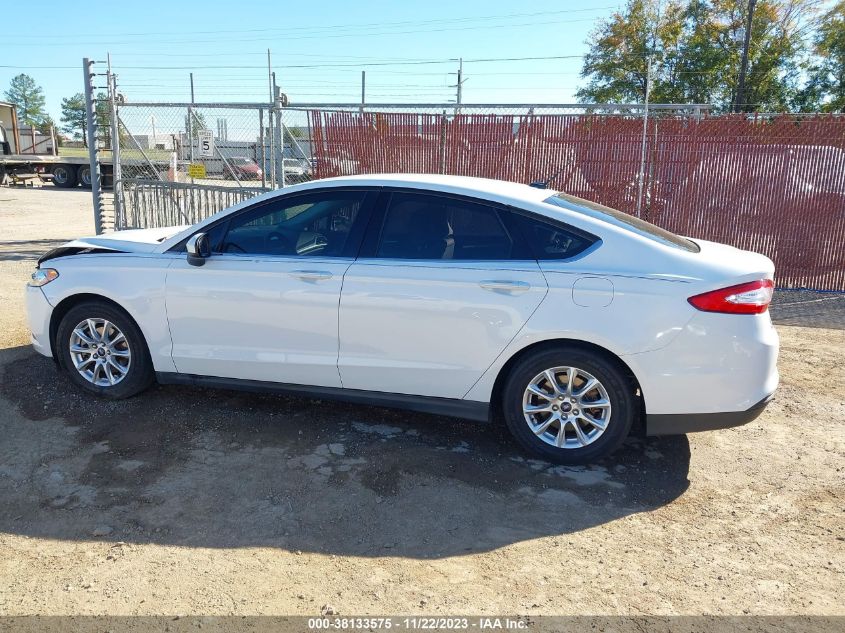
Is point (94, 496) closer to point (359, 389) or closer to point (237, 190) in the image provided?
point (359, 389)

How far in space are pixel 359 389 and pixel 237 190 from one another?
676cm

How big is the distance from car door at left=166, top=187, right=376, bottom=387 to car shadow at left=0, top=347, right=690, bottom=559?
1.39 ft

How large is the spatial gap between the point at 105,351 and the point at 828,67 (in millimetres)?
40394

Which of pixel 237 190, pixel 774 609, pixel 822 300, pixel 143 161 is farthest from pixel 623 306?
pixel 143 161

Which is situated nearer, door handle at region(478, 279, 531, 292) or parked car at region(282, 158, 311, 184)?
door handle at region(478, 279, 531, 292)

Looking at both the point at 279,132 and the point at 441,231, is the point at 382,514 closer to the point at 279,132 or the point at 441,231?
the point at 441,231

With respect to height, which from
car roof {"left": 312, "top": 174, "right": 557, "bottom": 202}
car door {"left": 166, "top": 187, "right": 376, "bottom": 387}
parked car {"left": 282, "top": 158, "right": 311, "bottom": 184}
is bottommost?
car door {"left": 166, "top": 187, "right": 376, "bottom": 387}

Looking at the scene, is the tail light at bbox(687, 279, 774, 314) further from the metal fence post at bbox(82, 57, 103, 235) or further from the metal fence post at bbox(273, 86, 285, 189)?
the metal fence post at bbox(82, 57, 103, 235)

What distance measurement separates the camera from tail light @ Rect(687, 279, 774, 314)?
12.4 ft

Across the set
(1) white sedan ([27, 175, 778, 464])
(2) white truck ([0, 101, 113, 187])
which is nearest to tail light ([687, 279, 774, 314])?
(1) white sedan ([27, 175, 778, 464])

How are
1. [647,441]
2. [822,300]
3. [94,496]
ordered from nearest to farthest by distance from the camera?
[94,496]
[647,441]
[822,300]

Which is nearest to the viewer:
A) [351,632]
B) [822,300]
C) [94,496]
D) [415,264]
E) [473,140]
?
[351,632]

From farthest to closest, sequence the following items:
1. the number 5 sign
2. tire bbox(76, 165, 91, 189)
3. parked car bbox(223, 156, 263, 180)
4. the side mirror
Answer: tire bbox(76, 165, 91, 189)
parked car bbox(223, 156, 263, 180)
the number 5 sign
the side mirror

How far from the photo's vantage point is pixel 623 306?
387cm
